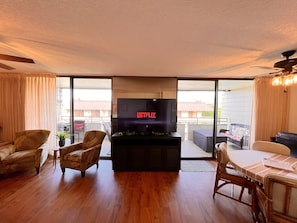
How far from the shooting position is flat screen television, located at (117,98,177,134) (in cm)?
406

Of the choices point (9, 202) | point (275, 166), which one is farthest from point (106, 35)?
point (9, 202)

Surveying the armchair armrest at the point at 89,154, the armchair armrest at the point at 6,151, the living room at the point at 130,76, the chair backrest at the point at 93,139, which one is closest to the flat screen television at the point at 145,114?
the living room at the point at 130,76

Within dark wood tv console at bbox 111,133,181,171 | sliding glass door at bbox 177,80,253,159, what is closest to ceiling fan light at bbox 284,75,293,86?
dark wood tv console at bbox 111,133,181,171

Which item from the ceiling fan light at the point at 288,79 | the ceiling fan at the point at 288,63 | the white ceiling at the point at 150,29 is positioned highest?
the white ceiling at the point at 150,29

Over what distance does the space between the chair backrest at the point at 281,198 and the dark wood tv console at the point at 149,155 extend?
2175 millimetres

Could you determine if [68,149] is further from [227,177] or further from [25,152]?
Result: [227,177]

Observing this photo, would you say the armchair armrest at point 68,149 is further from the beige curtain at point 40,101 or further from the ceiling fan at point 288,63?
the ceiling fan at point 288,63

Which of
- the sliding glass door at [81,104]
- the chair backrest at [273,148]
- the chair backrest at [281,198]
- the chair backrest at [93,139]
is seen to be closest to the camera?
the chair backrest at [281,198]

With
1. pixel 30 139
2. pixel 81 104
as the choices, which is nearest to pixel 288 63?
pixel 81 104

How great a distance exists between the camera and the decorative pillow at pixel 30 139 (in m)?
3.68

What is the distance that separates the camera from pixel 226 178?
258 cm

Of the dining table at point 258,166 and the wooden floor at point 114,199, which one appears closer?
the dining table at point 258,166

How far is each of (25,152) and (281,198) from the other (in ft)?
14.0

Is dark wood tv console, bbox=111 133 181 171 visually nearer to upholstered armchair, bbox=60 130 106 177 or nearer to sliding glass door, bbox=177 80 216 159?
upholstered armchair, bbox=60 130 106 177
